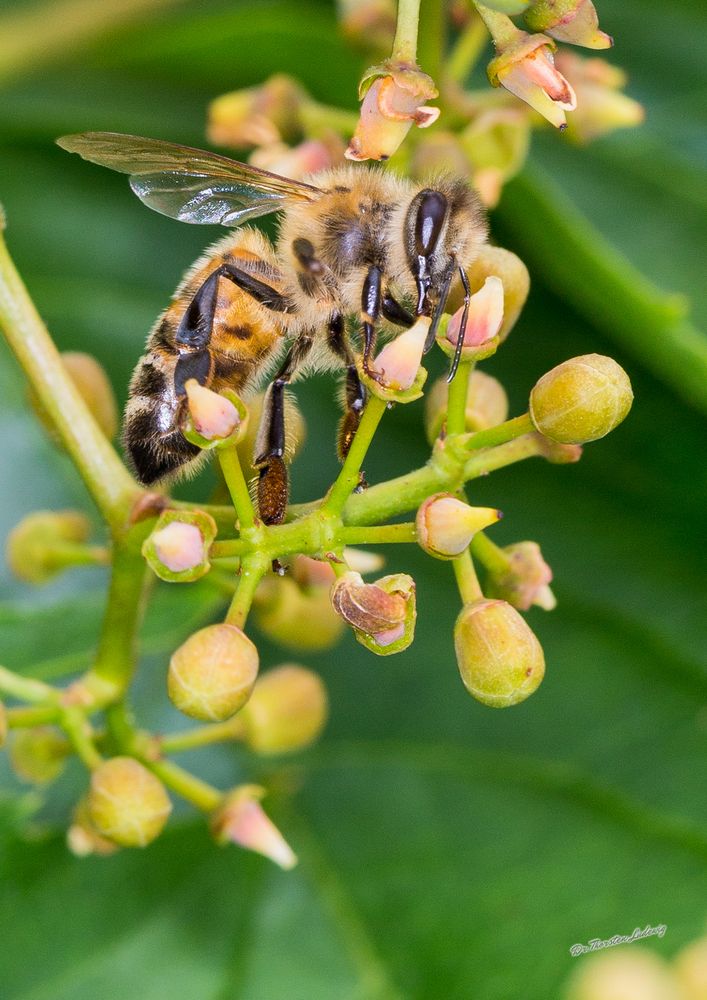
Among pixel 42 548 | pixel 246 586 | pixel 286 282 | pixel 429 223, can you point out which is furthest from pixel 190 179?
pixel 246 586

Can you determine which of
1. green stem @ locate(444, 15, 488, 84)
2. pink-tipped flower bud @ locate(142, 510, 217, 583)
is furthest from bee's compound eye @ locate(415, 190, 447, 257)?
green stem @ locate(444, 15, 488, 84)

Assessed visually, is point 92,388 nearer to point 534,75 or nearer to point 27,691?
point 27,691

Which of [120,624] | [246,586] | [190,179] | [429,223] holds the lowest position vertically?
[120,624]

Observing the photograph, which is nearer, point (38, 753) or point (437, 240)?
point (437, 240)

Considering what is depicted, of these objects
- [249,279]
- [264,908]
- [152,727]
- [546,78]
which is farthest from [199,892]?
[546,78]

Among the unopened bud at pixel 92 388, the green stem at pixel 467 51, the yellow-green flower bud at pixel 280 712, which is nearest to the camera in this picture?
the unopened bud at pixel 92 388

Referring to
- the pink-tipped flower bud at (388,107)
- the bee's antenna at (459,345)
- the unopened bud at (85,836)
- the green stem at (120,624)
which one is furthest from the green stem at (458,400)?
the unopened bud at (85,836)

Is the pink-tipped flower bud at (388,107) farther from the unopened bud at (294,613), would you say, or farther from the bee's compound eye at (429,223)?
the unopened bud at (294,613)
